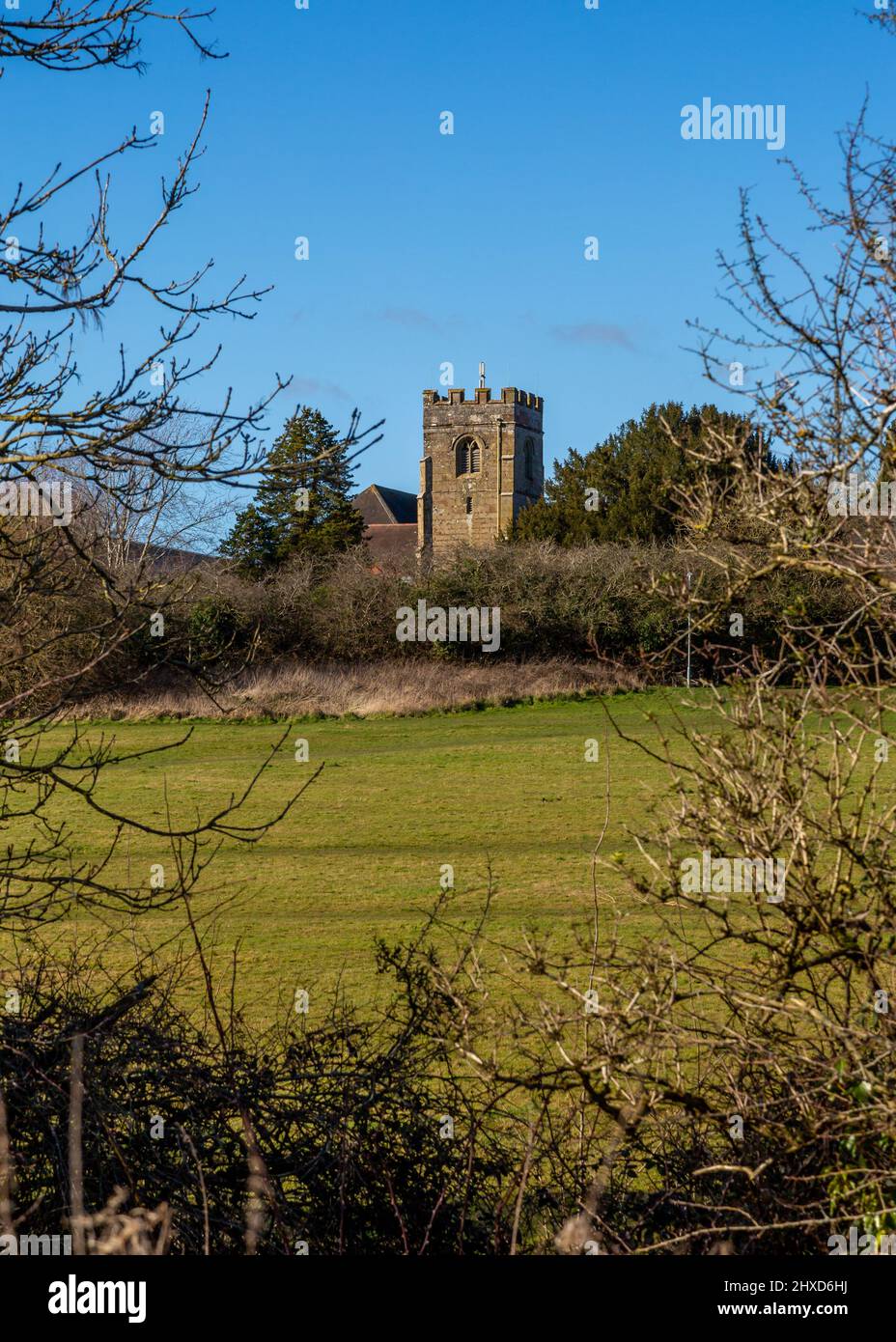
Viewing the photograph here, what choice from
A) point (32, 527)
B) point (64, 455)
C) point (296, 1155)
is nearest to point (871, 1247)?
point (296, 1155)

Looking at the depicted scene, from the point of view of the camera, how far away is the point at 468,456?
70688 mm

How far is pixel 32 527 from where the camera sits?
5082mm

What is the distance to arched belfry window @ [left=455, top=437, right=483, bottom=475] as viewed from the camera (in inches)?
2771

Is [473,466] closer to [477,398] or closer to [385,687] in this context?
[477,398]

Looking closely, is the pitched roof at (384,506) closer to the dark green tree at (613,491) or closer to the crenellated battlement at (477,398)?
the crenellated battlement at (477,398)

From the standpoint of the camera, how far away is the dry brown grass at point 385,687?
25.6 meters

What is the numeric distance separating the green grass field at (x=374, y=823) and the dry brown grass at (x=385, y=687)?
458 mm

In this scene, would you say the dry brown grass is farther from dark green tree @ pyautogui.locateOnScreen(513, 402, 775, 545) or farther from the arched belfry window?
the arched belfry window

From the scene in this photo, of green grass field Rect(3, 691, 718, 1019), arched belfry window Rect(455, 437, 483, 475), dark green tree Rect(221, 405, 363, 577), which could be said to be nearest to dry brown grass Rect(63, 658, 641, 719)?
green grass field Rect(3, 691, 718, 1019)

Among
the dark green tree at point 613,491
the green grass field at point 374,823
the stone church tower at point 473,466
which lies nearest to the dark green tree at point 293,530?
the dark green tree at point 613,491
